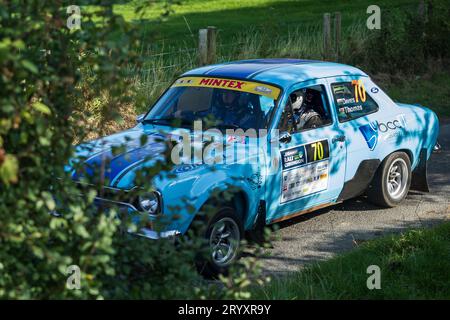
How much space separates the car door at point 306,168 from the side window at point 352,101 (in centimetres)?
16

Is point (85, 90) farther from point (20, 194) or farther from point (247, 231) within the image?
point (247, 231)

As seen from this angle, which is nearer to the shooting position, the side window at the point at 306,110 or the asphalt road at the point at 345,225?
the asphalt road at the point at 345,225

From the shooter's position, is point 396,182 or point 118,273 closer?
point 118,273

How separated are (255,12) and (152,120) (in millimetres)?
22314

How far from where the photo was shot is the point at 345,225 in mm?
8594

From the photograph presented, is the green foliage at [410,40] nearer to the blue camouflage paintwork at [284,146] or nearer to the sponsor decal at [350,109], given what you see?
the blue camouflage paintwork at [284,146]

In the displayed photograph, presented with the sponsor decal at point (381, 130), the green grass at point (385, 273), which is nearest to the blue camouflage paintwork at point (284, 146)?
the sponsor decal at point (381, 130)

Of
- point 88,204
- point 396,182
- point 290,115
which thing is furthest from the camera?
point 396,182

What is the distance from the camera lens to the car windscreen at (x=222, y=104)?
7.74 m

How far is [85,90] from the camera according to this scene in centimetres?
488

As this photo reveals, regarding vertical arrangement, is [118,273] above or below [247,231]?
above

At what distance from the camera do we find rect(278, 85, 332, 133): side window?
7906mm
